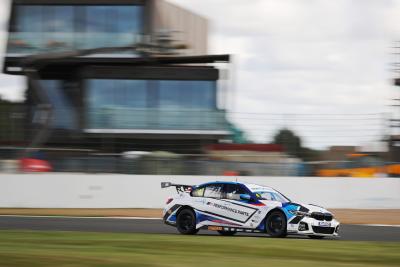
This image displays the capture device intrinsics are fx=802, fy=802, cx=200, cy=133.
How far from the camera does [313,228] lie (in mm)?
16625

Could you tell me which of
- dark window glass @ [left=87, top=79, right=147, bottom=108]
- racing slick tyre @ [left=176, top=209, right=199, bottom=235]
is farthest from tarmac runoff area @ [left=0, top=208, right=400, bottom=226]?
dark window glass @ [left=87, top=79, right=147, bottom=108]

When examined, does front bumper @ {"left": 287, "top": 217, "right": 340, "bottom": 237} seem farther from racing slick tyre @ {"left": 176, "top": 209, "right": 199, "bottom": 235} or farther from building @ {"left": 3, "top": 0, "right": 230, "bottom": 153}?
building @ {"left": 3, "top": 0, "right": 230, "bottom": 153}

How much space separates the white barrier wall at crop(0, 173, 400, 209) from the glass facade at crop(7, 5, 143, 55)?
10.3m

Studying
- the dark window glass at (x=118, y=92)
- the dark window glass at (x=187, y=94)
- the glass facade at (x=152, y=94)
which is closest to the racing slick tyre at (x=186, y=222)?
the glass facade at (x=152, y=94)

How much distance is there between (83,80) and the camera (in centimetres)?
3828

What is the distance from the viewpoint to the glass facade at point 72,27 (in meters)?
37.8

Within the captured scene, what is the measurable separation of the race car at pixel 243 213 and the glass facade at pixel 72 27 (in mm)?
20779

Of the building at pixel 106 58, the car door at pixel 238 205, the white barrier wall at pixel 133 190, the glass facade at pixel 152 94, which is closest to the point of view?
the car door at pixel 238 205

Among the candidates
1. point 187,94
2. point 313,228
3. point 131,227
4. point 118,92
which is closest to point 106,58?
point 118,92

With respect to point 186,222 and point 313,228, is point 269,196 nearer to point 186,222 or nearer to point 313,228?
point 313,228

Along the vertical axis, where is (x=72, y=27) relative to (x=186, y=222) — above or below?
above

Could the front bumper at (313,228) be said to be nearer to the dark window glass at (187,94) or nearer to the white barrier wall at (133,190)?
the white barrier wall at (133,190)

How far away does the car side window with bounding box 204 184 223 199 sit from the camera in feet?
57.7

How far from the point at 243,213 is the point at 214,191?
0.94 metres
